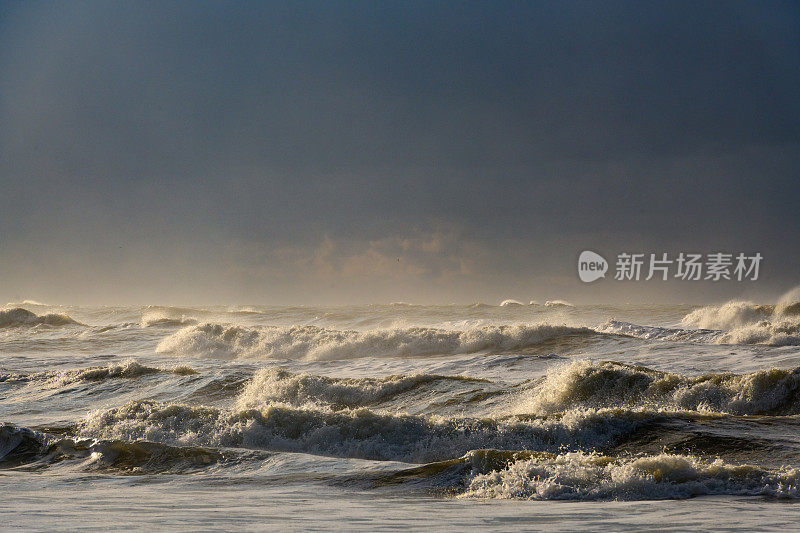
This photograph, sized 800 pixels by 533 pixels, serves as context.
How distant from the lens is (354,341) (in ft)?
101

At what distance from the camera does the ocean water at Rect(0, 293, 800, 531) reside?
20.7 feet

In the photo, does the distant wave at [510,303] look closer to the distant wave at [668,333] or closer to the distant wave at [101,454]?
the distant wave at [668,333]

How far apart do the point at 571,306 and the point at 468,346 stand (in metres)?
31.2

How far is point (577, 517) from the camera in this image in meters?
5.85

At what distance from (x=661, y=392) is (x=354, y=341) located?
57.8 feet

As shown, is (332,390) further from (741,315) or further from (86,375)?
(741,315)

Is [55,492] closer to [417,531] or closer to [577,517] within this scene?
[417,531]

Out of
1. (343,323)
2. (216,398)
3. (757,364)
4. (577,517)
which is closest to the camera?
(577,517)

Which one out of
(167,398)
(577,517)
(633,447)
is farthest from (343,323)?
(577,517)

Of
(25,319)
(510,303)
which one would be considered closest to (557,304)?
(510,303)

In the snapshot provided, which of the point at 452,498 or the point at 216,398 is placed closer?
the point at 452,498

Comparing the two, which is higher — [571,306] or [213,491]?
[571,306]

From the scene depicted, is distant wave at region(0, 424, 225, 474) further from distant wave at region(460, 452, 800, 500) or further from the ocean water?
distant wave at region(460, 452, 800, 500)

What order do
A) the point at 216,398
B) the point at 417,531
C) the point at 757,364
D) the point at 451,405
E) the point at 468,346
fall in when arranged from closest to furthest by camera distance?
the point at 417,531 < the point at 451,405 < the point at 216,398 < the point at 757,364 < the point at 468,346
